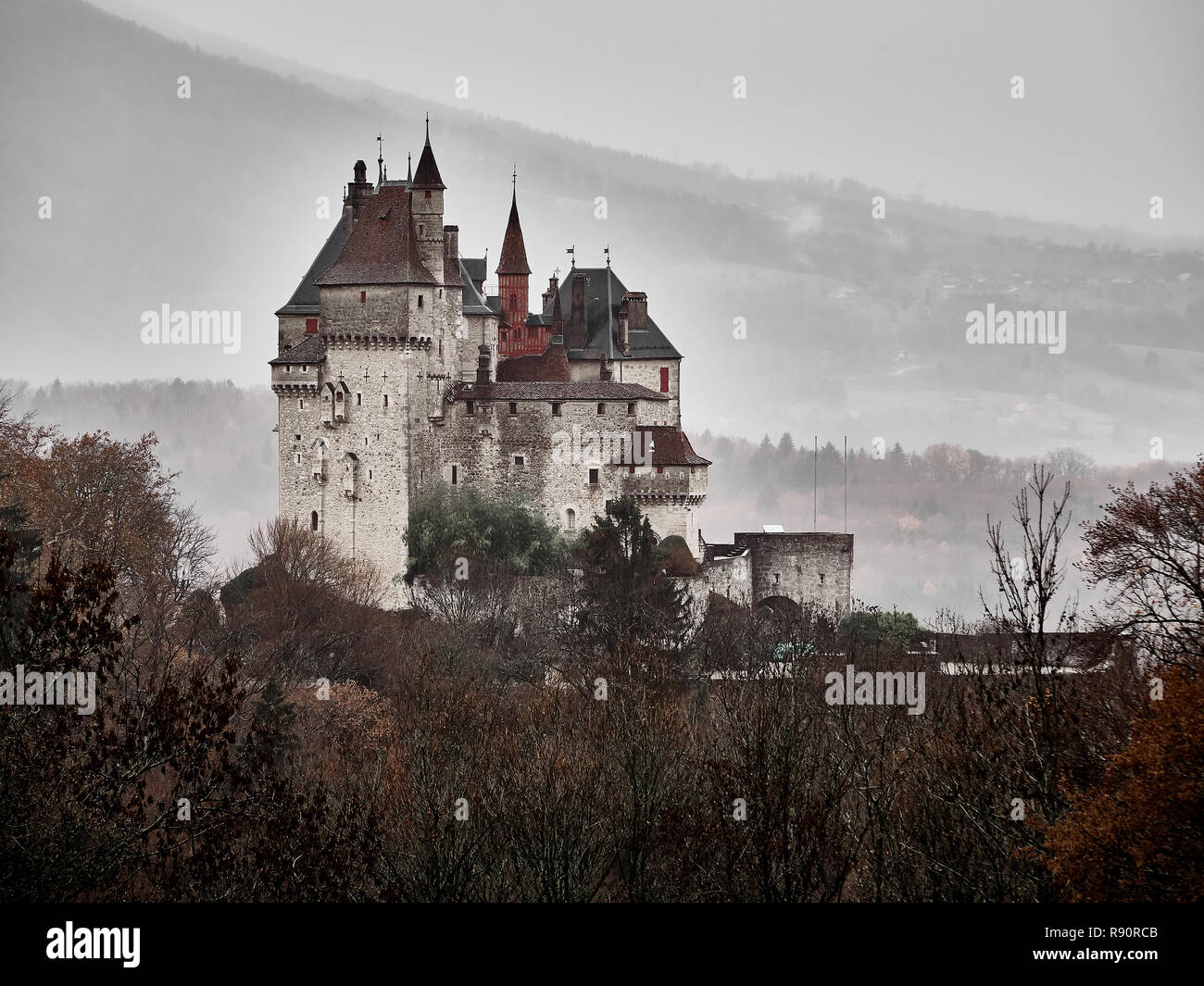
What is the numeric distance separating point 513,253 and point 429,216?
16.4 metres

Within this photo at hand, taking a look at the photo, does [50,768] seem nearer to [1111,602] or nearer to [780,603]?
[1111,602]

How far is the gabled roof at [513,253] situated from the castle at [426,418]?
8900mm

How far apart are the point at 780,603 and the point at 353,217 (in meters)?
24.9

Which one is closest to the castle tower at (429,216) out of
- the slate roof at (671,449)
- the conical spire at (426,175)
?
the conical spire at (426,175)

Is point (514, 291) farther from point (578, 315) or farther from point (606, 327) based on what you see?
point (606, 327)

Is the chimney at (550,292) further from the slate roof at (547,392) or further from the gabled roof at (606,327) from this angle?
the slate roof at (547,392)

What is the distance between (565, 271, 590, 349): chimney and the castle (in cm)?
477

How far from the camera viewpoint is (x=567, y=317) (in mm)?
78375

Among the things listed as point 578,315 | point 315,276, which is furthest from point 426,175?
point 578,315

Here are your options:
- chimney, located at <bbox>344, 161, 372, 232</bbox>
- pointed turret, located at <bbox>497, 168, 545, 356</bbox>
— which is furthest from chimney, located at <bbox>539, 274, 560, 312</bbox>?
chimney, located at <bbox>344, 161, 372, 232</bbox>

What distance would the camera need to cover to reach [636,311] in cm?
7806

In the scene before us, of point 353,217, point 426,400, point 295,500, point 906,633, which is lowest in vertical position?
point 906,633

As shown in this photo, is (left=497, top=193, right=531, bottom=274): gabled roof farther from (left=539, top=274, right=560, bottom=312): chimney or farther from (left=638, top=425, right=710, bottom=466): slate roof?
(left=638, top=425, right=710, bottom=466): slate roof
